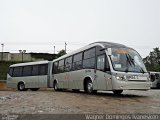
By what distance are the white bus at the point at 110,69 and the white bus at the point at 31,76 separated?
8.63m

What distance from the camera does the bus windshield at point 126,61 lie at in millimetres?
12227

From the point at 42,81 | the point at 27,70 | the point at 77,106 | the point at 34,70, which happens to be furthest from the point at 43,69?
the point at 77,106

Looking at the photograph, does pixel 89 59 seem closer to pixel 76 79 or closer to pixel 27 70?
pixel 76 79

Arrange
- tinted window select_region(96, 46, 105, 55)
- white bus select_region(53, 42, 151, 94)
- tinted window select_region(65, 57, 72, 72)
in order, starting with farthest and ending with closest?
tinted window select_region(65, 57, 72, 72)
tinted window select_region(96, 46, 105, 55)
white bus select_region(53, 42, 151, 94)

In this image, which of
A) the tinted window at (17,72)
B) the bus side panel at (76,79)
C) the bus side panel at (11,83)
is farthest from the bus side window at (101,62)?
the bus side panel at (11,83)

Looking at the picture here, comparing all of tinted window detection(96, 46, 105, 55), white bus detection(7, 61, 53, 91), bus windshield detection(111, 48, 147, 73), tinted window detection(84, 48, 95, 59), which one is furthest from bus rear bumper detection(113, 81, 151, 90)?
white bus detection(7, 61, 53, 91)

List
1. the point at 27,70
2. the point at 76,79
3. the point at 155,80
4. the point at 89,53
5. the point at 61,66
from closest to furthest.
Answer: the point at 89,53 → the point at 76,79 → the point at 61,66 → the point at 27,70 → the point at 155,80

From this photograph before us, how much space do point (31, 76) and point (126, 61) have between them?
15.5m

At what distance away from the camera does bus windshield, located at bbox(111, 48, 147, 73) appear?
40.1ft

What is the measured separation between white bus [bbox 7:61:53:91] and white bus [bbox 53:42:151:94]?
863 centimetres

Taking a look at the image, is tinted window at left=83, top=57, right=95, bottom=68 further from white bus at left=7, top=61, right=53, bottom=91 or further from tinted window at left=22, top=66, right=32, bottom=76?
tinted window at left=22, top=66, right=32, bottom=76

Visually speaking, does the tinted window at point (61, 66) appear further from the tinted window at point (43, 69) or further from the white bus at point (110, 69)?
the tinted window at point (43, 69)

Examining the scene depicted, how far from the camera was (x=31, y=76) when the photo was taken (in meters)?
26.2

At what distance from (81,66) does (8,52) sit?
55885 millimetres
